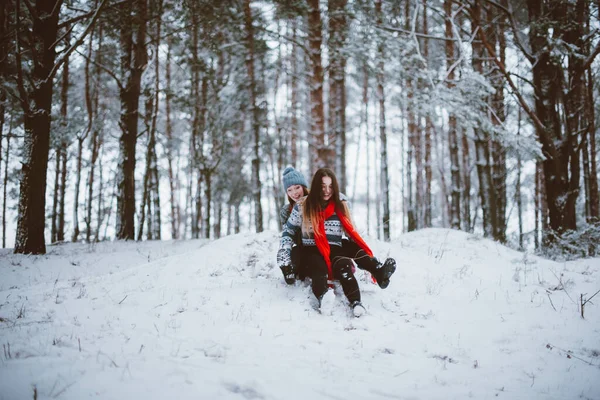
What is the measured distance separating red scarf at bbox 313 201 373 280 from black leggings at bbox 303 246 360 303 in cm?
8

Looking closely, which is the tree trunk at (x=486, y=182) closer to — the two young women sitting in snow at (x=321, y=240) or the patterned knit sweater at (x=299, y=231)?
the two young women sitting in snow at (x=321, y=240)

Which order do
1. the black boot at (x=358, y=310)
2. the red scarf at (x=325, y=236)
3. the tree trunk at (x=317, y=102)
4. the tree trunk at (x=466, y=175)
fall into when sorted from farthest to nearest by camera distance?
1. the tree trunk at (x=466, y=175)
2. the tree trunk at (x=317, y=102)
3. the red scarf at (x=325, y=236)
4. the black boot at (x=358, y=310)

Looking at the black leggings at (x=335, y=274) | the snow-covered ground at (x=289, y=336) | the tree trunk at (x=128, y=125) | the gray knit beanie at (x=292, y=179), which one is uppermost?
the tree trunk at (x=128, y=125)

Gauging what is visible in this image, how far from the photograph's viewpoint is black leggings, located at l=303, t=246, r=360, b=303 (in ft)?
11.1

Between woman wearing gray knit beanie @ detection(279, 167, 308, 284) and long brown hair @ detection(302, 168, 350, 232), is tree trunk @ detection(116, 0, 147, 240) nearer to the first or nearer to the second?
woman wearing gray knit beanie @ detection(279, 167, 308, 284)

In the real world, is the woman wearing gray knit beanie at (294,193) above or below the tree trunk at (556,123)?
below

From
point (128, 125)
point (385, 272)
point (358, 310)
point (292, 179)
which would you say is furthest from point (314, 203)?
point (128, 125)

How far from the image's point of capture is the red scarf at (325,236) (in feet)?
12.0

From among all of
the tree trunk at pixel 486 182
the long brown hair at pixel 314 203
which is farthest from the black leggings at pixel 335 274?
the tree trunk at pixel 486 182

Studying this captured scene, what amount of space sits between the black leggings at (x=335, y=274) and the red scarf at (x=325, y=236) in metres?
0.08

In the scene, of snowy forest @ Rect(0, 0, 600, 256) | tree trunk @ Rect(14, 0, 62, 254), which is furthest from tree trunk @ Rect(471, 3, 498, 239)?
tree trunk @ Rect(14, 0, 62, 254)

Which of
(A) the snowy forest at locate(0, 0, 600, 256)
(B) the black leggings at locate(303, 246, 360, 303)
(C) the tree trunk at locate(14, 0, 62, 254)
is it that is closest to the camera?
A: (B) the black leggings at locate(303, 246, 360, 303)

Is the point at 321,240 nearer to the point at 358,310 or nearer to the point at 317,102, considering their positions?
the point at 358,310

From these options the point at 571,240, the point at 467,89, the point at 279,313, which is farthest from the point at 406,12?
the point at 279,313
